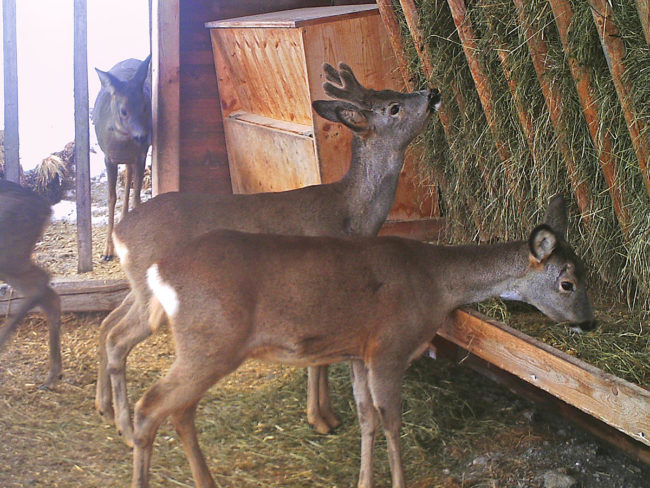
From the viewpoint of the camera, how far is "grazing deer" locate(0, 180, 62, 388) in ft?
20.5

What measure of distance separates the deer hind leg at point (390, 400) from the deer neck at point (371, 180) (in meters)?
1.42

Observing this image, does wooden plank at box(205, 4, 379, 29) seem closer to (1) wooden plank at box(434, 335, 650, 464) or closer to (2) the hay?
(2) the hay

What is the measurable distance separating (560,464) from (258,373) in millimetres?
2494

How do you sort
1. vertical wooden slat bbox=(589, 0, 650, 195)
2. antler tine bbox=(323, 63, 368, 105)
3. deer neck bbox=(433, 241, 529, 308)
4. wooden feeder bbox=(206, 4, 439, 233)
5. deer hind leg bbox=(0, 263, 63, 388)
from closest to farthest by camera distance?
1. vertical wooden slat bbox=(589, 0, 650, 195)
2. deer neck bbox=(433, 241, 529, 308)
3. antler tine bbox=(323, 63, 368, 105)
4. deer hind leg bbox=(0, 263, 63, 388)
5. wooden feeder bbox=(206, 4, 439, 233)

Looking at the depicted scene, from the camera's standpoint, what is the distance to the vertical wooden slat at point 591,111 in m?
4.98

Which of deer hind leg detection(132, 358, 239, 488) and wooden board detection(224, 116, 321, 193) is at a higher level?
wooden board detection(224, 116, 321, 193)

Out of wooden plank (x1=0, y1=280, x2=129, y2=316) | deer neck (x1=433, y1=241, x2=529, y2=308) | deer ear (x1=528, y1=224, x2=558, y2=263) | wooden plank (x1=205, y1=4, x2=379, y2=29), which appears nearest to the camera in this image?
deer ear (x1=528, y1=224, x2=558, y2=263)

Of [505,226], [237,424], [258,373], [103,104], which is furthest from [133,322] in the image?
[103,104]

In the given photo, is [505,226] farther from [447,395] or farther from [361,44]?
[361,44]

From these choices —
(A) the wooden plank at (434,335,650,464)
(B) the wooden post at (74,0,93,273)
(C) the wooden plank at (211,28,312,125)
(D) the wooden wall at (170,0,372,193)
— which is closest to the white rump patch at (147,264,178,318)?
(A) the wooden plank at (434,335,650,464)

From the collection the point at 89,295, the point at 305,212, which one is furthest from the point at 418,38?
the point at 89,295

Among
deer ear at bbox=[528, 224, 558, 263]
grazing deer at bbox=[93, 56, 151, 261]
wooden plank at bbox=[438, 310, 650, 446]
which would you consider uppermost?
grazing deer at bbox=[93, 56, 151, 261]

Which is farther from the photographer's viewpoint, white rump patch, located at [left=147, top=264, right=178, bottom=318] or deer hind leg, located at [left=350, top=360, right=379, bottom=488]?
deer hind leg, located at [left=350, top=360, right=379, bottom=488]

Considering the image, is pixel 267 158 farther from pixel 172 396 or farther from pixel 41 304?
pixel 172 396
